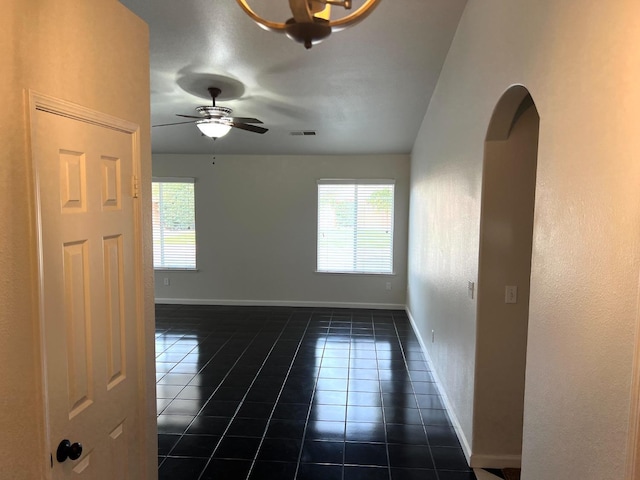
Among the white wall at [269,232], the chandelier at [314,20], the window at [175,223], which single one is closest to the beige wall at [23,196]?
the chandelier at [314,20]

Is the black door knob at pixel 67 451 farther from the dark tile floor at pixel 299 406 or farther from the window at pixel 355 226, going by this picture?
the window at pixel 355 226

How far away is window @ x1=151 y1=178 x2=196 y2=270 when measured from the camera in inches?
285

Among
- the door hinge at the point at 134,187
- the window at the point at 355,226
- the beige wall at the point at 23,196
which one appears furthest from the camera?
the window at the point at 355,226

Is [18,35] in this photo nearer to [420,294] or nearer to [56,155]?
[56,155]

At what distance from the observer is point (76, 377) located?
1.49 meters

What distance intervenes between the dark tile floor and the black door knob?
4.87ft

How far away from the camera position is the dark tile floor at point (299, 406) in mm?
2801

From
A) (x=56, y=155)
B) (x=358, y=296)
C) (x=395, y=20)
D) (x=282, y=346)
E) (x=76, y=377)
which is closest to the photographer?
(x=56, y=155)

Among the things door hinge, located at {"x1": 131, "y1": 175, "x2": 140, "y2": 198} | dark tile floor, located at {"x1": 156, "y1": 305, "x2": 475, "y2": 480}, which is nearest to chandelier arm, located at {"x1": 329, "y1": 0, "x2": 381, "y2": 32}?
door hinge, located at {"x1": 131, "y1": 175, "x2": 140, "y2": 198}

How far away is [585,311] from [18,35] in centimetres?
190

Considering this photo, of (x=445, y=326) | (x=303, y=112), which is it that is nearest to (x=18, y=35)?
(x=445, y=326)

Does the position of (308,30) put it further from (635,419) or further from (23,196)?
(635,419)

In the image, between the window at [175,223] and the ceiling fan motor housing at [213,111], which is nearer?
the ceiling fan motor housing at [213,111]

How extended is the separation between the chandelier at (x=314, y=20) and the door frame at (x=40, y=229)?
0.70 meters
